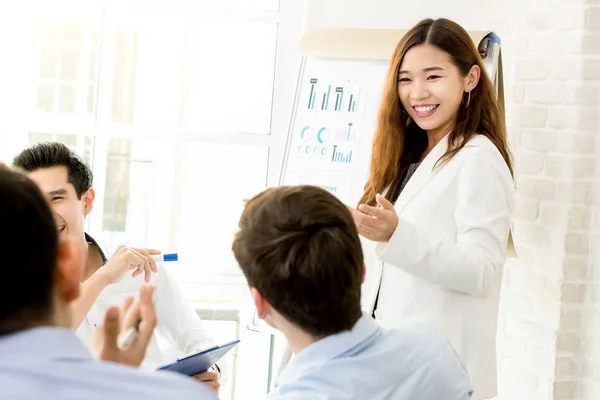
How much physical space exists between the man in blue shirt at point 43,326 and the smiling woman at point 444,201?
4.16ft

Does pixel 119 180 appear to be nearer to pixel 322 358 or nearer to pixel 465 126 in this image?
pixel 465 126

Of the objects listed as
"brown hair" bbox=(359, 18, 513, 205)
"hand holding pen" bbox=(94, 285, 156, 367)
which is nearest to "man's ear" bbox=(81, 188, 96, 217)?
"brown hair" bbox=(359, 18, 513, 205)

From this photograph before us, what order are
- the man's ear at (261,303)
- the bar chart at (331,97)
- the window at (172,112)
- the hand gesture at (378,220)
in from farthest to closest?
the window at (172,112) → the bar chart at (331,97) → the hand gesture at (378,220) → the man's ear at (261,303)

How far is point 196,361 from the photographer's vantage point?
1759 millimetres

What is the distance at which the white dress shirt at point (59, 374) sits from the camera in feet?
2.74

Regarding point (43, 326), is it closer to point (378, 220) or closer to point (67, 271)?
point (67, 271)

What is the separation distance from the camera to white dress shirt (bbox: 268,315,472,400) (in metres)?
1.39

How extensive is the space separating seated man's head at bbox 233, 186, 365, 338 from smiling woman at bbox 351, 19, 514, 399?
0.68m

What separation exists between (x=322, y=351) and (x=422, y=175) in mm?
1056

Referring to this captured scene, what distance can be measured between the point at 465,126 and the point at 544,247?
2.90 ft

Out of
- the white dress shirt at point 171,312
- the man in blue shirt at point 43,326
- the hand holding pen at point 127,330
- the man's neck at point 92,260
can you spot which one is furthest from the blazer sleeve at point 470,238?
the man in blue shirt at point 43,326

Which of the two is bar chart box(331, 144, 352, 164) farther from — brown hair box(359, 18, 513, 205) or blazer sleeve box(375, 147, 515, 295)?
blazer sleeve box(375, 147, 515, 295)

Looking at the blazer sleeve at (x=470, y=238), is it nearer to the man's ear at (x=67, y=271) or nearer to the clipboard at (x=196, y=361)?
the clipboard at (x=196, y=361)

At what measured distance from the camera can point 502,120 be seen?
252 centimetres
